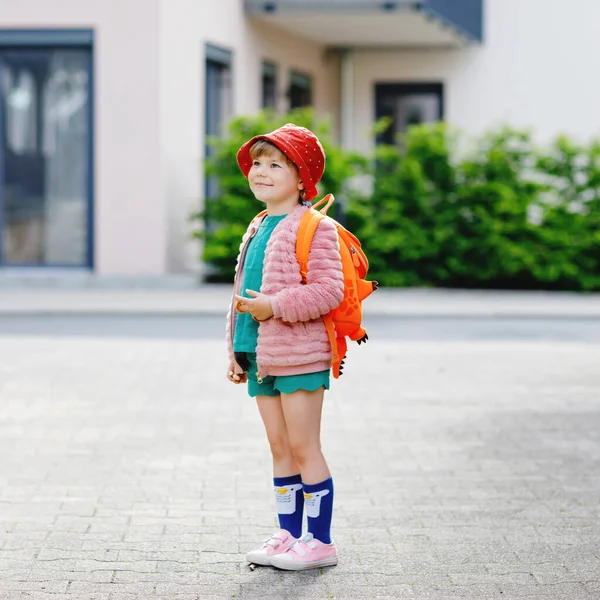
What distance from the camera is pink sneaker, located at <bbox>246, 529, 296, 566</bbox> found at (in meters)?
4.92

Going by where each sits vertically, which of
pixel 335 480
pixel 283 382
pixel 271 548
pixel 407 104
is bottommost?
pixel 335 480

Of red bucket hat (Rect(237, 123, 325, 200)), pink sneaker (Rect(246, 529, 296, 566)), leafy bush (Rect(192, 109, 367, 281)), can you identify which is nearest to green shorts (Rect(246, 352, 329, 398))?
pink sneaker (Rect(246, 529, 296, 566))

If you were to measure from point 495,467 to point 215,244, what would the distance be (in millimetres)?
11774

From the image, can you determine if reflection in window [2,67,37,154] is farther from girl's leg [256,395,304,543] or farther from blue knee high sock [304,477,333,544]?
blue knee high sock [304,477,333,544]

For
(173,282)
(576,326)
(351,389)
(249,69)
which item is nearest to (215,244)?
(173,282)

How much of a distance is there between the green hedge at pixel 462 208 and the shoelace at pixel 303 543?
13524 millimetres

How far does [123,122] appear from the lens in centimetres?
1880

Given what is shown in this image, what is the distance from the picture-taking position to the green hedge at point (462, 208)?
18.8 m

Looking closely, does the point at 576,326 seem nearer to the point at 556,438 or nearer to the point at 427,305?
the point at 427,305

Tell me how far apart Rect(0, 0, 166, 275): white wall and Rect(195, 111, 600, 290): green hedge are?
33.7 inches

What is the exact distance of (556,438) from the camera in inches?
307

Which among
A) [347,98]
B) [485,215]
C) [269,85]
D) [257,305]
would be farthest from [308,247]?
[347,98]

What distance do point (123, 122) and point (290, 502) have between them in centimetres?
1435

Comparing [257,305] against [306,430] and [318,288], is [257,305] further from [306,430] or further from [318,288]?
[306,430]
